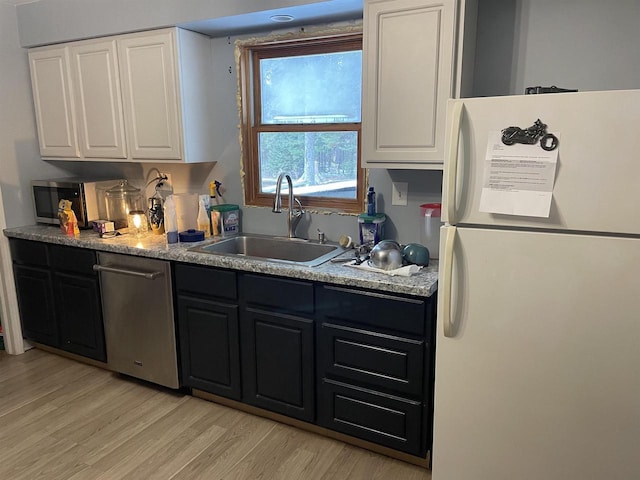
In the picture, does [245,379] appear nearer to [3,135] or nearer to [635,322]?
[635,322]

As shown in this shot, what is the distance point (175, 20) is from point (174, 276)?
1.42 m

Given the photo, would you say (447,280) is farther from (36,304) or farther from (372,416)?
(36,304)

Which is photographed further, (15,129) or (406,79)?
(15,129)

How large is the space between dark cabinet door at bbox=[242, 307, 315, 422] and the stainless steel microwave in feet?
4.94

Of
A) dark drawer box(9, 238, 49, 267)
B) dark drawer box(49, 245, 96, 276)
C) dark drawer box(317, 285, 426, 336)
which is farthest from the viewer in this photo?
dark drawer box(9, 238, 49, 267)

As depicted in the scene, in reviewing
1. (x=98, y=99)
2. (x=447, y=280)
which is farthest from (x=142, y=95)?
(x=447, y=280)

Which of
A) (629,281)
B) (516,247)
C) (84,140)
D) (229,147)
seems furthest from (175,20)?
(629,281)

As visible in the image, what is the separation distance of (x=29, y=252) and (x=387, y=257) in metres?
2.50

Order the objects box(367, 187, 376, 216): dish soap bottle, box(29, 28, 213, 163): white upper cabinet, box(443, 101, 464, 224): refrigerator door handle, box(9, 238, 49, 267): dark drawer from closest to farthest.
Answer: box(443, 101, 464, 224): refrigerator door handle, box(367, 187, 376, 216): dish soap bottle, box(29, 28, 213, 163): white upper cabinet, box(9, 238, 49, 267): dark drawer

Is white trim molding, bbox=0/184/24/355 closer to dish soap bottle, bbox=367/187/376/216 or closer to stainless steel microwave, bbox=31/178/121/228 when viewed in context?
stainless steel microwave, bbox=31/178/121/228

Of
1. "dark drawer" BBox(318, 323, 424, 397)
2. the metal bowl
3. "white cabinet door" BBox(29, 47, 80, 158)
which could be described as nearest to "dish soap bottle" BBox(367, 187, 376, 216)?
the metal bowl

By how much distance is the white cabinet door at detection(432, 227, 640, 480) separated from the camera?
1561mm

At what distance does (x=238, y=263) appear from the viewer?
8.20 feet

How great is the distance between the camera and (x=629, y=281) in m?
1.52
